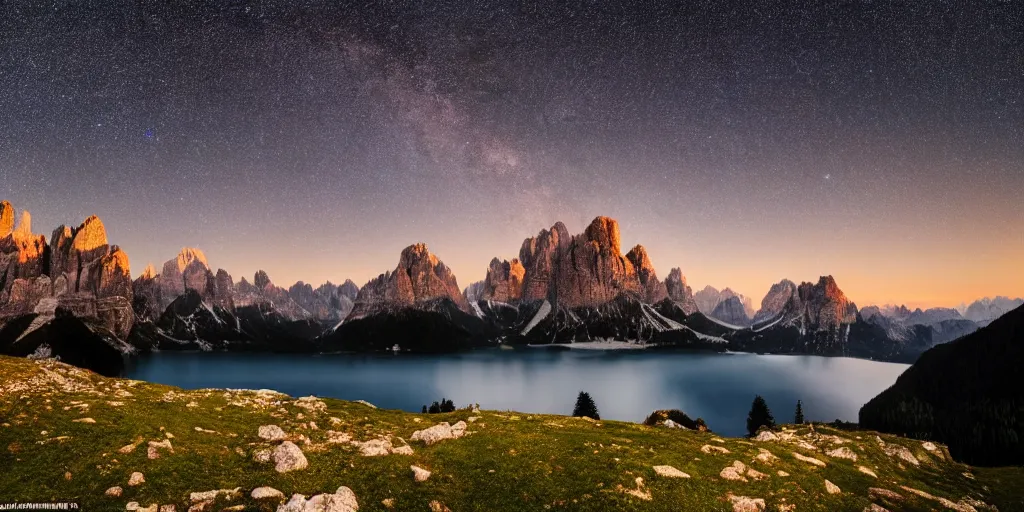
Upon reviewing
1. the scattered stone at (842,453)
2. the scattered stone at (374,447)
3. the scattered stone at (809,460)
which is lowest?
the scattered stone at (842,453)

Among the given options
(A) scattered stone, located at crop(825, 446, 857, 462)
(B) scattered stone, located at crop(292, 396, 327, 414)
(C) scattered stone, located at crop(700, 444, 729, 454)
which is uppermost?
(C) scattered stone, located at crop(700, 444, 729, 454)

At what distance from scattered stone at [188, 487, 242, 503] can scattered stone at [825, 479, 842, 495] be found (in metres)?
31.1

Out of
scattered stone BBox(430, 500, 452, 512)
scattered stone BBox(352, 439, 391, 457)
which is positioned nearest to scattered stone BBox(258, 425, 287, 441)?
scattered stone BBox(352, 439, 391, 457)

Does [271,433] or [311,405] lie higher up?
[271,433]

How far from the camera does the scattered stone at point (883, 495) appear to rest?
2653 centimetres

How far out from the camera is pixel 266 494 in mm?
18625

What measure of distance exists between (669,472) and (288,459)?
2031cm

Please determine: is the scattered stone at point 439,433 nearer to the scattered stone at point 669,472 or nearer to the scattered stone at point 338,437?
the scattered stone at point 338,437

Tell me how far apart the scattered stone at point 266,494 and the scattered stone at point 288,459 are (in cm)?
253

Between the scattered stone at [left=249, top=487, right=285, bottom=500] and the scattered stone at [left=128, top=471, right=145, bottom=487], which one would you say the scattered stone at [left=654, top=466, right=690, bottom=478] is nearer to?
the scattered stone at [left=249, top=487, right=285, bottom=500]

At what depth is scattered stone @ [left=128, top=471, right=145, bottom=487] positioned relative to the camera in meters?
18.4

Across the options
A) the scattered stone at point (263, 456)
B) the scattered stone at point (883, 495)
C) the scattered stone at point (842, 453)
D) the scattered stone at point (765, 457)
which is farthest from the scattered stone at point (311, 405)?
the scattered stone at point (842, 453)

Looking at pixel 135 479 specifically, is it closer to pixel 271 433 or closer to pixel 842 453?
pixel 271 433

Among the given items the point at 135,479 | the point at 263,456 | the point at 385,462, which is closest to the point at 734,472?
the point at 385,462
